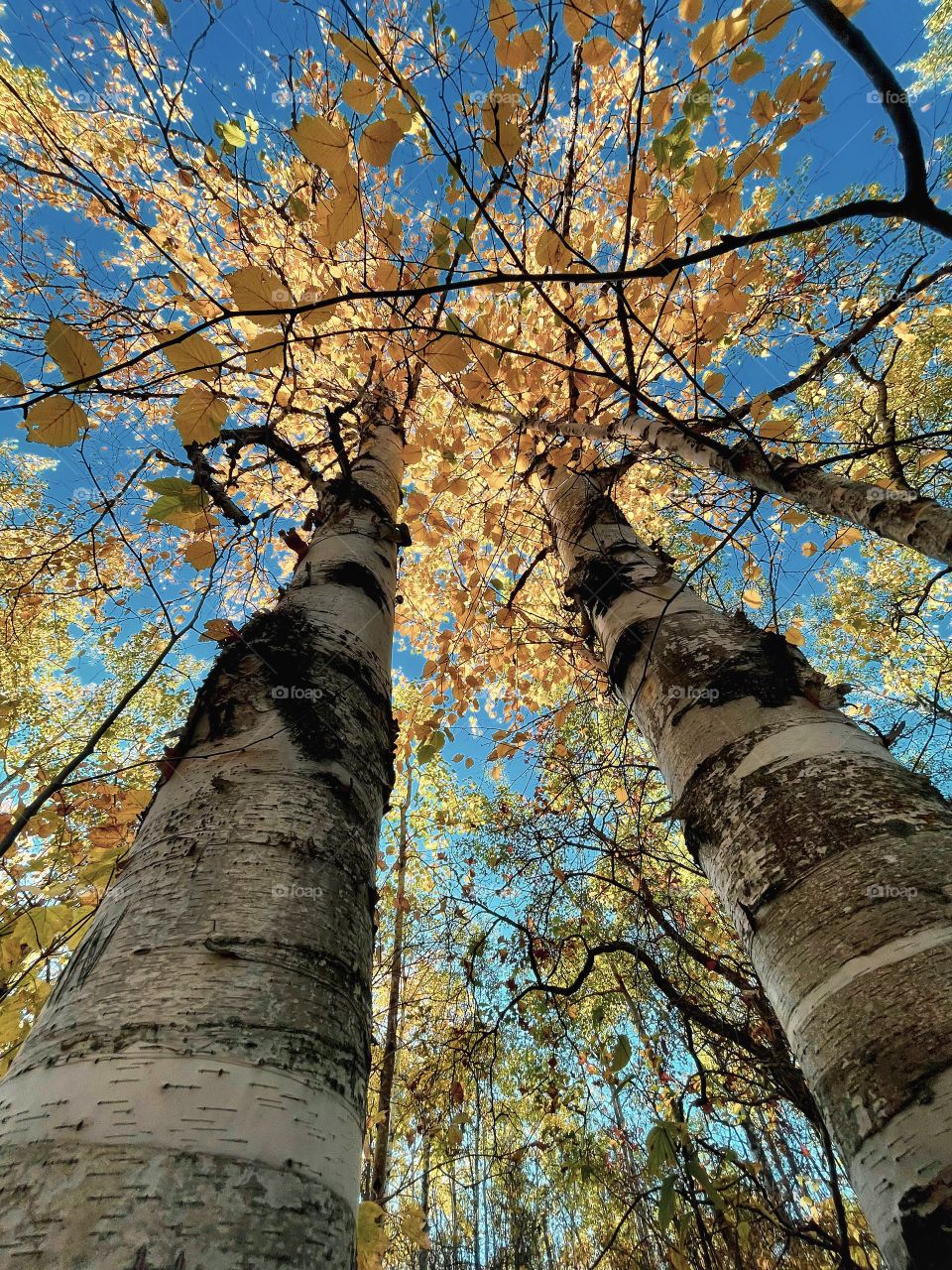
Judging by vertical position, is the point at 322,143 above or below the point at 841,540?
below

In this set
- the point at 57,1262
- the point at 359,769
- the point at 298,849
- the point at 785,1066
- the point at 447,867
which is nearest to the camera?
the point at 57,1262

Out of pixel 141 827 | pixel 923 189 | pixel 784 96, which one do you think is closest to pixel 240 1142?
pixel 141 827

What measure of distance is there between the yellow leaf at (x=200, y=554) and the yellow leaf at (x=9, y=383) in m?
0.39

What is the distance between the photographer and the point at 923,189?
0.99 meters

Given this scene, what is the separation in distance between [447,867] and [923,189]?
6956 mm

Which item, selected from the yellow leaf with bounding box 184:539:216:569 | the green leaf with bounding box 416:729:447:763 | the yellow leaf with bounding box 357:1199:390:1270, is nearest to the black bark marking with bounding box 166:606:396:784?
the yellow leaf with bounding box 184:539:216:569

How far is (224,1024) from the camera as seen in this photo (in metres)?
0.69

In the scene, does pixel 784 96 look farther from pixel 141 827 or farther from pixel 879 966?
pixel 141 827

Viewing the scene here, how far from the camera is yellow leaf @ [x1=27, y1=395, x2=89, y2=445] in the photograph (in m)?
0.94

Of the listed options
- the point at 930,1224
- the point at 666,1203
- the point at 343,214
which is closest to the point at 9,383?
Answer: the point at 343,214

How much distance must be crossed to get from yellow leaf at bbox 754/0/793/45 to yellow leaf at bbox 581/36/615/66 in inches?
14.4

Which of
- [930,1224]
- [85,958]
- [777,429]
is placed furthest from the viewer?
[777,429]

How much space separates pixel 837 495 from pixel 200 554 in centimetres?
155

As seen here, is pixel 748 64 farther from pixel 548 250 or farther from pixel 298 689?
pixel 298 689
